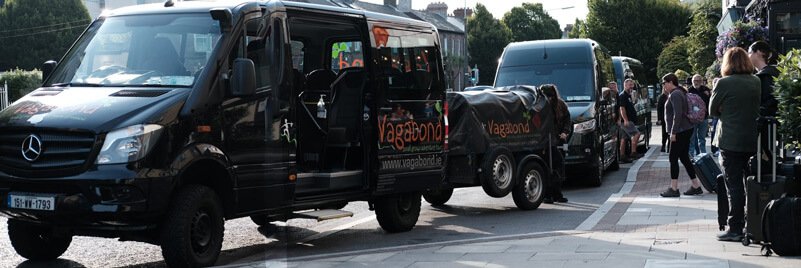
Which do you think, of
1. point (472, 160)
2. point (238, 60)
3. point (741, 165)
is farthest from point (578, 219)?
point (238, 60)

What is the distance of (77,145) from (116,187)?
→ 0.47 metres

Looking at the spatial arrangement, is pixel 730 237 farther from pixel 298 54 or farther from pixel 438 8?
pixel 438 8

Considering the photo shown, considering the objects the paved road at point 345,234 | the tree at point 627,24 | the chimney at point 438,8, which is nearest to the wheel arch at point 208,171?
the paved road at point 345,234

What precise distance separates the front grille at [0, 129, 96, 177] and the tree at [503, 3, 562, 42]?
11571 centimetres

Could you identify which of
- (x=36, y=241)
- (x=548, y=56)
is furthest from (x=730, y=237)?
(x=548, y=56)

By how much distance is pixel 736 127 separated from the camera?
9.00 m

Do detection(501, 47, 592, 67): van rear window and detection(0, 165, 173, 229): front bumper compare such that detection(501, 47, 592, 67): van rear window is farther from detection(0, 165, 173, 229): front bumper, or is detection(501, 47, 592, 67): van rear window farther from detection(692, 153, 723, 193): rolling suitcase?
detection(0, 165, 173, 229): front bumper

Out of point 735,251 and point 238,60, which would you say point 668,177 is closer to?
point 735,251

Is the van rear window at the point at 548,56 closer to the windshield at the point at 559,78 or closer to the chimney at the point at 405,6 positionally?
the windshield at the point at 559,78

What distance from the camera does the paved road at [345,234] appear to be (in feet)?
31.8

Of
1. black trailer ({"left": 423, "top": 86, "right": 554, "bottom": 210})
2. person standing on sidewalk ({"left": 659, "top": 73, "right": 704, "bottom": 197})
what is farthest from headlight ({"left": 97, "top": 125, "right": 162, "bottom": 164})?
person standing on sidewalk ({"left": 659, "top": 73, "right": 704, "bottom": 197})

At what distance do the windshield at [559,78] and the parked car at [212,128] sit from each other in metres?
7.03

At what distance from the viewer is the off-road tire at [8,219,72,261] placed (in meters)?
8.93

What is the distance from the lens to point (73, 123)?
318 inches
